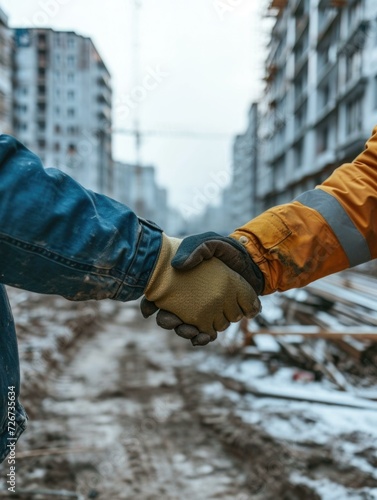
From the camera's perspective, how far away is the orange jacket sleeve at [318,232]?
2.02 m

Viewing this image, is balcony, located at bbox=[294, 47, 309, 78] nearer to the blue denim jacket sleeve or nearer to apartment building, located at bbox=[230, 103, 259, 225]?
apartment building, located at bbox=[230, 103, 259, 225]

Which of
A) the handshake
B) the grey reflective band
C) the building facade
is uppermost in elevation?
the grey reflective band

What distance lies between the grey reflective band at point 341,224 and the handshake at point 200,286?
39 centimetres

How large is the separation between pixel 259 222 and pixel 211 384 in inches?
193

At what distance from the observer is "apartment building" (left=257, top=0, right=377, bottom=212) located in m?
20.6

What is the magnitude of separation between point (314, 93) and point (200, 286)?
1208 inches

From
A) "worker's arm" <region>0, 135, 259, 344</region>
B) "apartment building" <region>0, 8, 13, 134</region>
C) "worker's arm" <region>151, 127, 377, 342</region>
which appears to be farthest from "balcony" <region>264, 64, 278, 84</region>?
"worker's arm" <region>0, 135, 259, 344</region>

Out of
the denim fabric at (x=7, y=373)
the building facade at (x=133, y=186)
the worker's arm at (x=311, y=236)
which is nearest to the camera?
the denim fabric at (x=7, y=373)

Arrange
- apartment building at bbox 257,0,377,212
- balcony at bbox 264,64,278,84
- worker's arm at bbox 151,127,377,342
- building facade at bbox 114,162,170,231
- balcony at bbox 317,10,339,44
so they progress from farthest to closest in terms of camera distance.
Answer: building facade at bbox 114,162,170,231 → balcony at bbox 264,64,278,84 → balcony at bbox 317,10,339,44 → apartment building at bbox 257,0,377,212 → worker's arm at bbox 151,127,377,342

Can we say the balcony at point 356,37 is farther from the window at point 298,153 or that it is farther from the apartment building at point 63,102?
the apartment building at point 63,102

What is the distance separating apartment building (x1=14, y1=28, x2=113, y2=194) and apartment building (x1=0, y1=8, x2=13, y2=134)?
1.49 metres

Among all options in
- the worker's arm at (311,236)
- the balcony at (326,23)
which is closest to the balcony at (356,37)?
the balcony at (326,23)

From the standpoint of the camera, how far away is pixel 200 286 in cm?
191

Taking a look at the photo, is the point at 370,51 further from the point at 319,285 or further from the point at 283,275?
the point at 283,275
